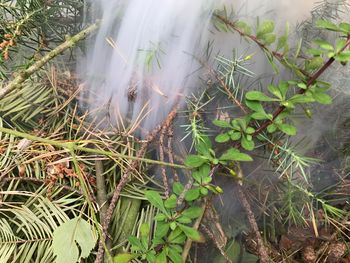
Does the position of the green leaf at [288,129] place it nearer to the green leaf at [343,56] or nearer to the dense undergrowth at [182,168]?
the dense undergrowth at [182,168]

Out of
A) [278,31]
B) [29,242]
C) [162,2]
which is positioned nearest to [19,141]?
[29,242]

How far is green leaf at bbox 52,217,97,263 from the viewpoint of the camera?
66 centimetres

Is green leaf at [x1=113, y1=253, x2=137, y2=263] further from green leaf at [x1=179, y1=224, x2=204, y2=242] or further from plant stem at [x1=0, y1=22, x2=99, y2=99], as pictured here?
plant stem at [x1=0, y1=22, x2=99, y2=99]

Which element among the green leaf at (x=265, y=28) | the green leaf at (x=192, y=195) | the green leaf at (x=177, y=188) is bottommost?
the green leaf at (x=177, y=188)

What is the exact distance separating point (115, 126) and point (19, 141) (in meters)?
0.17

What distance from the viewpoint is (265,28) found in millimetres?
651

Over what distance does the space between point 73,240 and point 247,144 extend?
30cm

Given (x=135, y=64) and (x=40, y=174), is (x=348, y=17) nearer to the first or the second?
(x=135, y=64)

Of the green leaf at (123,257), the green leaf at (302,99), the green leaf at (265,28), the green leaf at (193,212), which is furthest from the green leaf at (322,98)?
the green leaf at (123,257)

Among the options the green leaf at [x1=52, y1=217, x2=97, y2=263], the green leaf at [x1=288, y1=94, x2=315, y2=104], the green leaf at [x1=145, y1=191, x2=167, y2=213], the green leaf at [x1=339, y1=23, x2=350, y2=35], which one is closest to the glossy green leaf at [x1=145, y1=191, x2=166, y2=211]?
the green leaf at [x1=145, y1=191, x2=167, y2=213]

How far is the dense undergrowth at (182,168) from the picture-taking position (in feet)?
2.18

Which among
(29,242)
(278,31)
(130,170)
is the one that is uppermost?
(278,31)

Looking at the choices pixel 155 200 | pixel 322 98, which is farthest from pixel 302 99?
pixel 155 200

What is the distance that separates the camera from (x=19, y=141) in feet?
2.50
